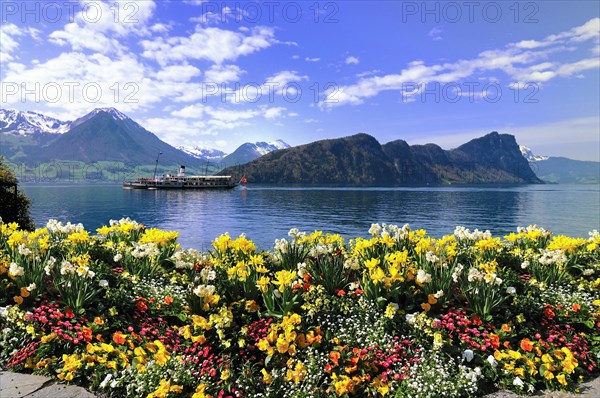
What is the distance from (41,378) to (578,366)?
31.2ft

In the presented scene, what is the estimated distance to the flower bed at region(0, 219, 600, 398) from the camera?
5.91m

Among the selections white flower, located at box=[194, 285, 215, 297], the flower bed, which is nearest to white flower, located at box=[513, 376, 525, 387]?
the flower bed

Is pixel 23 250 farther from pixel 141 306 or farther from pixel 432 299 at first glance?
pixel 432 299

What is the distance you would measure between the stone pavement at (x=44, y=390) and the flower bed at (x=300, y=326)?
0.55 ft

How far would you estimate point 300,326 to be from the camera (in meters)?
6.54

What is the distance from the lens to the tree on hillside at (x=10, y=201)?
79.4 feet

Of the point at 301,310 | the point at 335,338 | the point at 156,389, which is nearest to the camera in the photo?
the point at 156,389

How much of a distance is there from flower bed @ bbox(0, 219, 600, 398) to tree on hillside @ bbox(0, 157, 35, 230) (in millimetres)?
20437

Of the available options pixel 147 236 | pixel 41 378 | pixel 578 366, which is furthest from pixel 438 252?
pixel 41 378

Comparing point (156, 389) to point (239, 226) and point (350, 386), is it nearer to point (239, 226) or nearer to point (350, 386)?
point (350, 386)

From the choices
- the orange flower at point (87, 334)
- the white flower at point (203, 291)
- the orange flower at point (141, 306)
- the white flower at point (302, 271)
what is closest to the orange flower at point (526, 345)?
the white flower at point (302, 271)

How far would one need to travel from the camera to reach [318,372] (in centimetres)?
598

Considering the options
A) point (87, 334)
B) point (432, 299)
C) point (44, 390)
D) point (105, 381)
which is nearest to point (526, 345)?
point (432, 299)

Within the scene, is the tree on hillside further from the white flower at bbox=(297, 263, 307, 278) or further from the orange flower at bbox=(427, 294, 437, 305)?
the orange flower at bbox=(427, 294, 437, 305)
